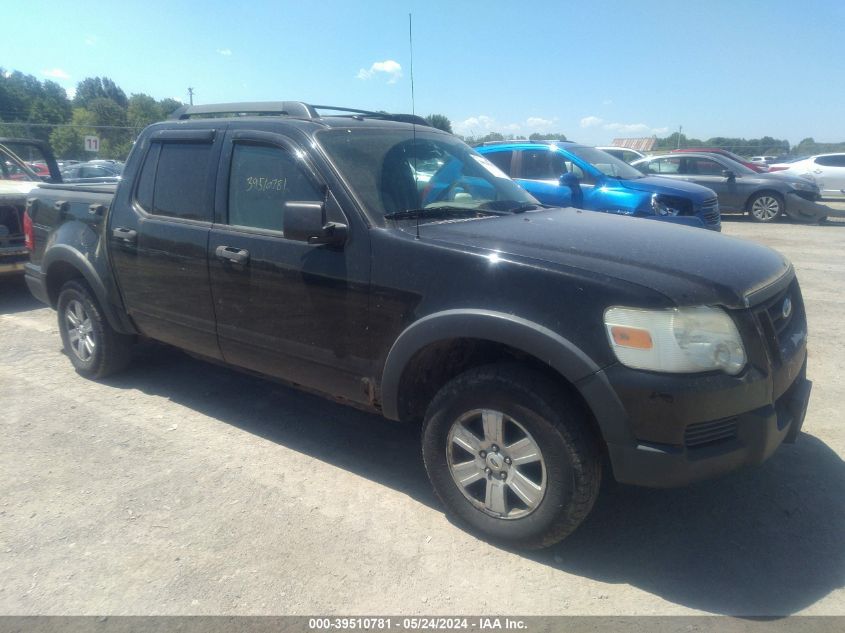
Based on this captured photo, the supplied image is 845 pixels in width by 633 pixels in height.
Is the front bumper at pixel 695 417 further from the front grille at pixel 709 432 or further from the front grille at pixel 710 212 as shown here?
the front grille at pixel 710 212

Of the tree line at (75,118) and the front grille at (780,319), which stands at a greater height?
the tree line at (75,118)

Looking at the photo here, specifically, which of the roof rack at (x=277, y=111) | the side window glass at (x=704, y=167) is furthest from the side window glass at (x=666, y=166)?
the roof rack at (x=277, y=111)

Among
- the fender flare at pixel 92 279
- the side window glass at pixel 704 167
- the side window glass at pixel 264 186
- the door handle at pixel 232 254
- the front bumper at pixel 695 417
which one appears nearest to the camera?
the front bumper at pixel 695 417

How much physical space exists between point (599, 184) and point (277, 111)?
241 inches

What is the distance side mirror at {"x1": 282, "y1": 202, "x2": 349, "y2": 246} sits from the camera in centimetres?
314

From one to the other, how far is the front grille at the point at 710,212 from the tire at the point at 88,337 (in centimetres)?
761

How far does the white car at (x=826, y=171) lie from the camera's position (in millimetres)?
19281

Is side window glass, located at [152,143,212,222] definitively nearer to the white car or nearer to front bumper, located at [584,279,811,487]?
front bumper, located at [584,279,811,487]

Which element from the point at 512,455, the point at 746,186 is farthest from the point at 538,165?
the point at 746,186

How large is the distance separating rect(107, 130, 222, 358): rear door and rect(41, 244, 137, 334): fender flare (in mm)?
203

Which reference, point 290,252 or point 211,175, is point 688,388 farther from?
point 211,175

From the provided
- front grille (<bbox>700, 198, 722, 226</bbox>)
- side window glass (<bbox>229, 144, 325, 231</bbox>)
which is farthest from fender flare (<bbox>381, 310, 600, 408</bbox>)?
front grille (<bbox>700, 198, 722, 226</bbox>)

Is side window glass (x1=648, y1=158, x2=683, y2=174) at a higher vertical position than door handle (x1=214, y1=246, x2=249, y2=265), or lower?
lower

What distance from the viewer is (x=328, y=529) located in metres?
3.20
